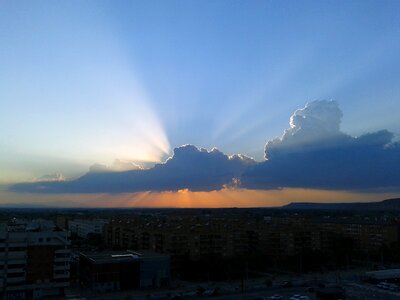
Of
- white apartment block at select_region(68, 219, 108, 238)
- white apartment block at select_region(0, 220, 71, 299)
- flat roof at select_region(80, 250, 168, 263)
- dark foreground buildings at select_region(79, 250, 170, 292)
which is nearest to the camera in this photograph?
white apartment block at select_region(0, 220, 71, 299)

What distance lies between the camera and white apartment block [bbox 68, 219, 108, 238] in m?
67.8

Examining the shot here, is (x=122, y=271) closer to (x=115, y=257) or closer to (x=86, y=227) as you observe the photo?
(x=115, y=257)

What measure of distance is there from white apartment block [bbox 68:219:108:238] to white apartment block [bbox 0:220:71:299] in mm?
37080

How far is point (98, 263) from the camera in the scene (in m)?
30.1

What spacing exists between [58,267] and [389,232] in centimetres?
3777

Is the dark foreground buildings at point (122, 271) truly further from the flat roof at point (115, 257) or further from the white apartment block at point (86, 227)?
the white apartment block at point (86, 227)

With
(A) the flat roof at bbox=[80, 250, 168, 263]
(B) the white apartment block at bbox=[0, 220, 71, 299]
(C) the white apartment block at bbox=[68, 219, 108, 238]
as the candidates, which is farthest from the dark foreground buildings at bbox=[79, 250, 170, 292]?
(C) the white apartment block at bbox=[68, 219, 108, 238]

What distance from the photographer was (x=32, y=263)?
27.5 meters

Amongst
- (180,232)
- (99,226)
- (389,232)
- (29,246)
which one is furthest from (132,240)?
(389,232)

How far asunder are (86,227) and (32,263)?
144 ft

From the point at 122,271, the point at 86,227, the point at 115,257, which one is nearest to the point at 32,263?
the point at 115,257

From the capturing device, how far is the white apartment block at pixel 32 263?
27016mm

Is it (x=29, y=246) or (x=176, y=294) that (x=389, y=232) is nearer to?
(x=176, y=294)

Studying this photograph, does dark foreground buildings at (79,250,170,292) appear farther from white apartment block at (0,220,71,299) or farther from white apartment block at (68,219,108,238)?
white apartment block at (68,219,108,238)
